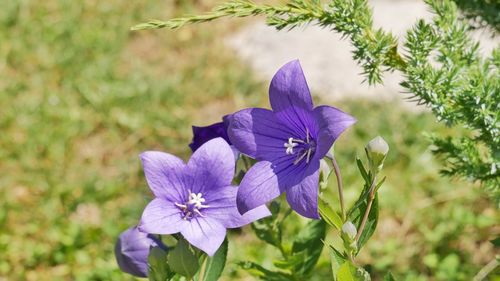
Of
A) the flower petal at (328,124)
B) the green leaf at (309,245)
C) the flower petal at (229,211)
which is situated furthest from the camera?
the green leaf at (309,245)

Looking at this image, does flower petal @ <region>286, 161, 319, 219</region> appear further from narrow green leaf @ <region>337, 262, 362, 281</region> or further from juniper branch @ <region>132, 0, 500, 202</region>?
juniper branch @ <region>132, 0, 500, 202</region>

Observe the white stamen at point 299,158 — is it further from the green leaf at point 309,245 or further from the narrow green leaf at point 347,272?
the green leaf at point 309,245

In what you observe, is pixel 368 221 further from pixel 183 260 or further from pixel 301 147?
pixel 183 260

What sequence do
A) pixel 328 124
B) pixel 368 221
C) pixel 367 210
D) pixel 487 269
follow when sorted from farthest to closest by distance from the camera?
pixel 487 269 → pixel 368 221 → pixel 367 210 → pixel 328 124

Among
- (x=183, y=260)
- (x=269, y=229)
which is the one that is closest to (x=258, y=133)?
(x=183, y=260)

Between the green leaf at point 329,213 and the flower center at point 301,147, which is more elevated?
the flower center at point 301,147

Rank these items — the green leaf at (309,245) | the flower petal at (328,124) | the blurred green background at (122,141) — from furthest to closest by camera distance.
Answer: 1. the blurred green background at (122,141)
2. the green leaf at (309,245)
3. the flower petal at (328,124)

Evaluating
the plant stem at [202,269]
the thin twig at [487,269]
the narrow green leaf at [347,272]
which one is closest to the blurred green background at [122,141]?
the thin twig at [487,269]

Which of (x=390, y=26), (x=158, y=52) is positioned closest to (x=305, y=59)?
(x=390, y=26)
